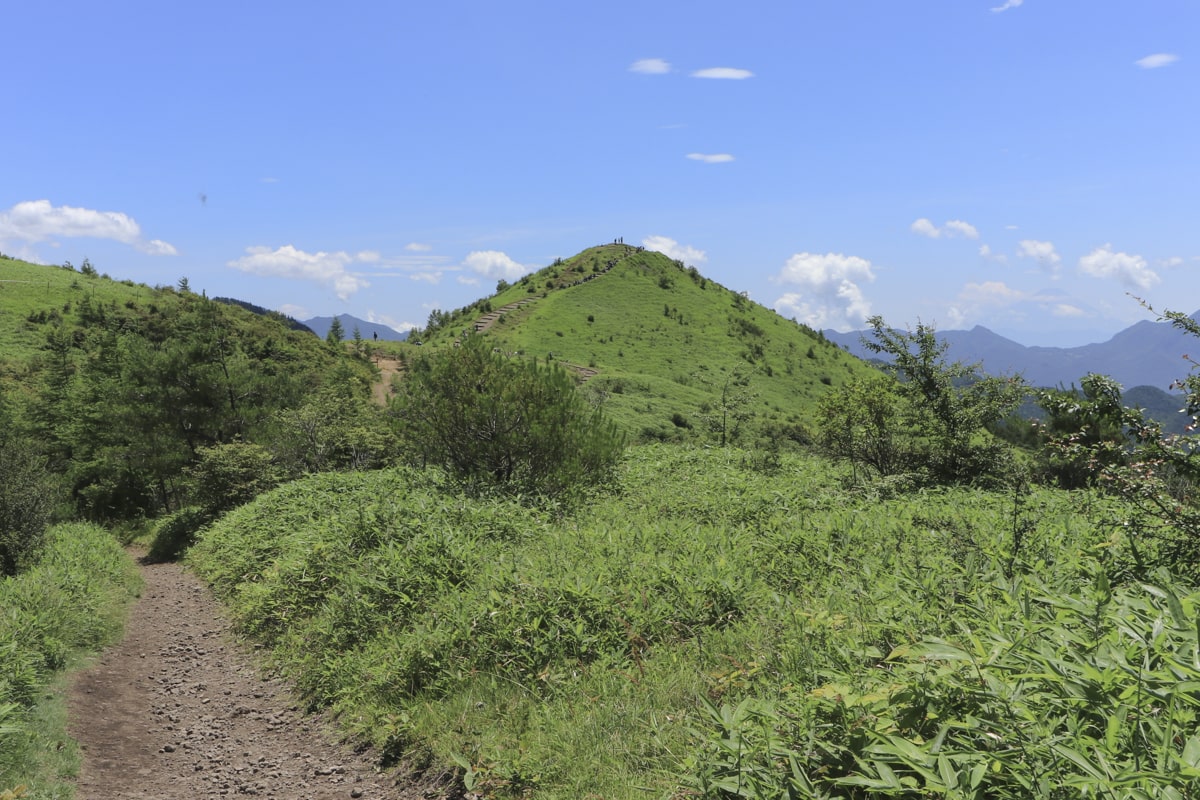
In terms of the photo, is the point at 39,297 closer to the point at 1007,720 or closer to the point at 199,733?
the point at 199,733

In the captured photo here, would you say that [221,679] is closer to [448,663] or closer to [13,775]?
[13,775]

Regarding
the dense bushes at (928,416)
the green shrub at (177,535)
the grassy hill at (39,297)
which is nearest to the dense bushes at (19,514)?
the green shrub at (177,535)

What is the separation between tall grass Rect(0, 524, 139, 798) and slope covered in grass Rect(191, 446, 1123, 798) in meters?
2.20

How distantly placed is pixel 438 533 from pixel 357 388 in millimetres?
24163

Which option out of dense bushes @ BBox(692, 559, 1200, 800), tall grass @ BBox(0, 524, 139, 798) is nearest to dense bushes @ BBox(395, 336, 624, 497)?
tall grass @ BBox(0, 524, 139, 798)

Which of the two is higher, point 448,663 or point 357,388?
point 357,388

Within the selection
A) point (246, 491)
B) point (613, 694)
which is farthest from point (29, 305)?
point (613, 694)

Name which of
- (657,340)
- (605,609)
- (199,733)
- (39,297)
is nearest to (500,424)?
(605,609)

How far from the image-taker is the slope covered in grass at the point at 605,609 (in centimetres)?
469

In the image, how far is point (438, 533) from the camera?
975cm

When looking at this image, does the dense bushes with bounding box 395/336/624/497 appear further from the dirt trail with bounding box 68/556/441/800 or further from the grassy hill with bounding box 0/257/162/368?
the grassy hill with bounding box 0/257/162/368

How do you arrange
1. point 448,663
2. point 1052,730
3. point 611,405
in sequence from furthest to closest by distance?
1. point 611,405
2. point 448,663
3. point 1052,730

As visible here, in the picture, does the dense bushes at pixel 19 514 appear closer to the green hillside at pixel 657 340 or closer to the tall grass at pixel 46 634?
the tall grass at pixel 46 634

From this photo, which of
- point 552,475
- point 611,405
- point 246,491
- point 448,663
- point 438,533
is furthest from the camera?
point 611,405
